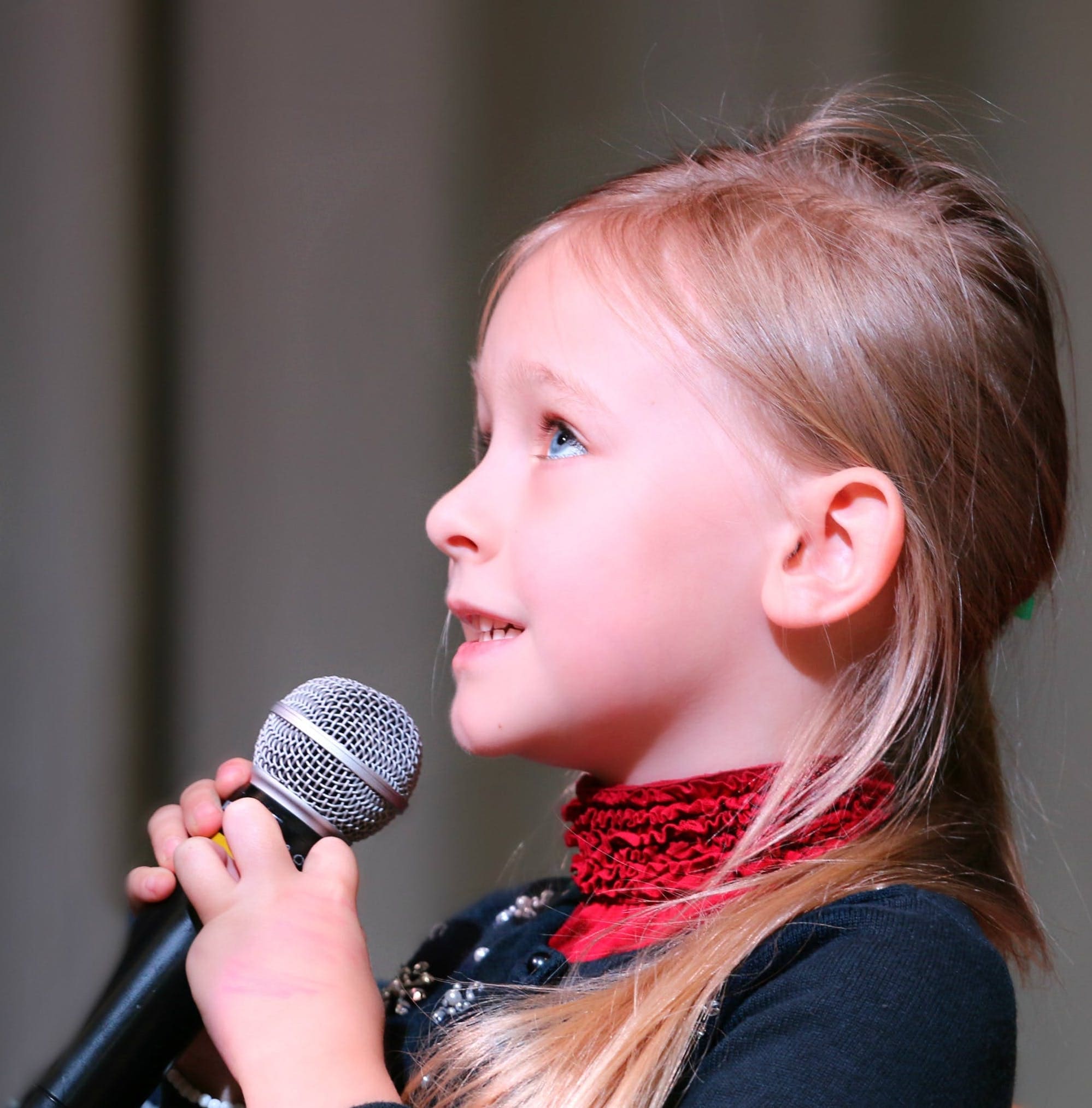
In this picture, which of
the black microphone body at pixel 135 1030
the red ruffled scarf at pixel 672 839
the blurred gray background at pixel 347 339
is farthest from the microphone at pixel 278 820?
the blurred gray background at pixel 347 339

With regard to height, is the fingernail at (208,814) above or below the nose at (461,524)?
below

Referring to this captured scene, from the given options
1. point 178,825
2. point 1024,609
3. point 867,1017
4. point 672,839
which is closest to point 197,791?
point 178,825

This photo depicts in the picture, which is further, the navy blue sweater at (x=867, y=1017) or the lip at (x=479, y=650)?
the lip at (x=479, y=650)

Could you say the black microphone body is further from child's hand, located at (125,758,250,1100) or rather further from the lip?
the lip

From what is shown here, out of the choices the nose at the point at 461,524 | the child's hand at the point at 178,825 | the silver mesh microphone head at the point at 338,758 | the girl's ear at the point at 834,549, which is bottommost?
the child's hand at the point at 178,825

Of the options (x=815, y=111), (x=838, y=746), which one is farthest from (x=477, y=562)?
(x=815, y=111)

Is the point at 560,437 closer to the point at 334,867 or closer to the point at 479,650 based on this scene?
the point at 479,650

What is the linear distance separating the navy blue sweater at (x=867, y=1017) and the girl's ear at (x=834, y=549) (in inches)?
5.7

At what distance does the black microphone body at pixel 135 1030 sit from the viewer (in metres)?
0.54

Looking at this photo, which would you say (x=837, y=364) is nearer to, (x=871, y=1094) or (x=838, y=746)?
(x=838, y=746)

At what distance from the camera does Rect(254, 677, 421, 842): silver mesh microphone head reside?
23.2 inches

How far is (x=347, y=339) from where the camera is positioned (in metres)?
1.13

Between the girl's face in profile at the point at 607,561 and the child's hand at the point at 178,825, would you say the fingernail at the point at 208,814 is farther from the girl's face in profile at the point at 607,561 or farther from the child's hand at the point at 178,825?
the girl's face in profile at the point at 607,561

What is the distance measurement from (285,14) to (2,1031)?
2.69 ft
